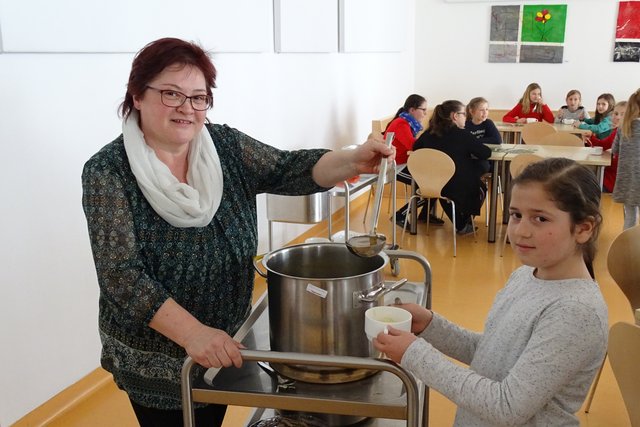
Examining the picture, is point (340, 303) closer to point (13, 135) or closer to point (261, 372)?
point (261, 372)

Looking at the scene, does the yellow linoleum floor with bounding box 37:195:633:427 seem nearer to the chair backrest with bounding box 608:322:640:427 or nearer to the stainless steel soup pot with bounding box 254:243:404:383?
the chair backrest with bounding box 608:322:640:427

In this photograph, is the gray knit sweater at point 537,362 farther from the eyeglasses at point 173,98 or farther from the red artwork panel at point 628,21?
the red artwork panel at point 628,21

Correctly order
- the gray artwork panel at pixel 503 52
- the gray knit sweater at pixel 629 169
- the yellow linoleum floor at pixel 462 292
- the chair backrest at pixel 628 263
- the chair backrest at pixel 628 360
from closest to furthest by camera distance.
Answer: the chair backrest at pixel 628 360 → the chair backrest at pixel 628 263 → the yellow linoleum floor at pixel 462 292 → the gray knit sweater at pixel 629 169 → the gray artwork panel at pixel 503 52

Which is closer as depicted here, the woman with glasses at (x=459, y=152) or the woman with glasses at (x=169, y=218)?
the woman with glasses at (x=169, y=218)

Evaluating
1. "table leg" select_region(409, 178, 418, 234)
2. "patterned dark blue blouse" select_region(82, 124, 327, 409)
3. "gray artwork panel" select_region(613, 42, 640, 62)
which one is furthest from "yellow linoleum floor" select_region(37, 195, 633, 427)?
"gray artwork panel" select_region(613, 42, 640, 62)

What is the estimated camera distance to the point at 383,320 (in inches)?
45.4

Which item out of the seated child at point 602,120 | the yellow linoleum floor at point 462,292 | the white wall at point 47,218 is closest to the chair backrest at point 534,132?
the seated child at point 602,120

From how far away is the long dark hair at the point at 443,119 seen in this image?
16.4 feet

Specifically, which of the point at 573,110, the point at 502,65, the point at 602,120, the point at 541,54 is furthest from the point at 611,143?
the point at 502,65

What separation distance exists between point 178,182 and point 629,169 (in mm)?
3646

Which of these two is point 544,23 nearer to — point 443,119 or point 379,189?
point 443,119

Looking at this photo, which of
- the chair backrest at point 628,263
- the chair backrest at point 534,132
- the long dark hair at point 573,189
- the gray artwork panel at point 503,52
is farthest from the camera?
the gray artwork panel at point 503,52

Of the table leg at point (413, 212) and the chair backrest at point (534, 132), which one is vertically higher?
the chair backrest at point (534, 132)

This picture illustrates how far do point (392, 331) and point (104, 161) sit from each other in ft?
2.17
